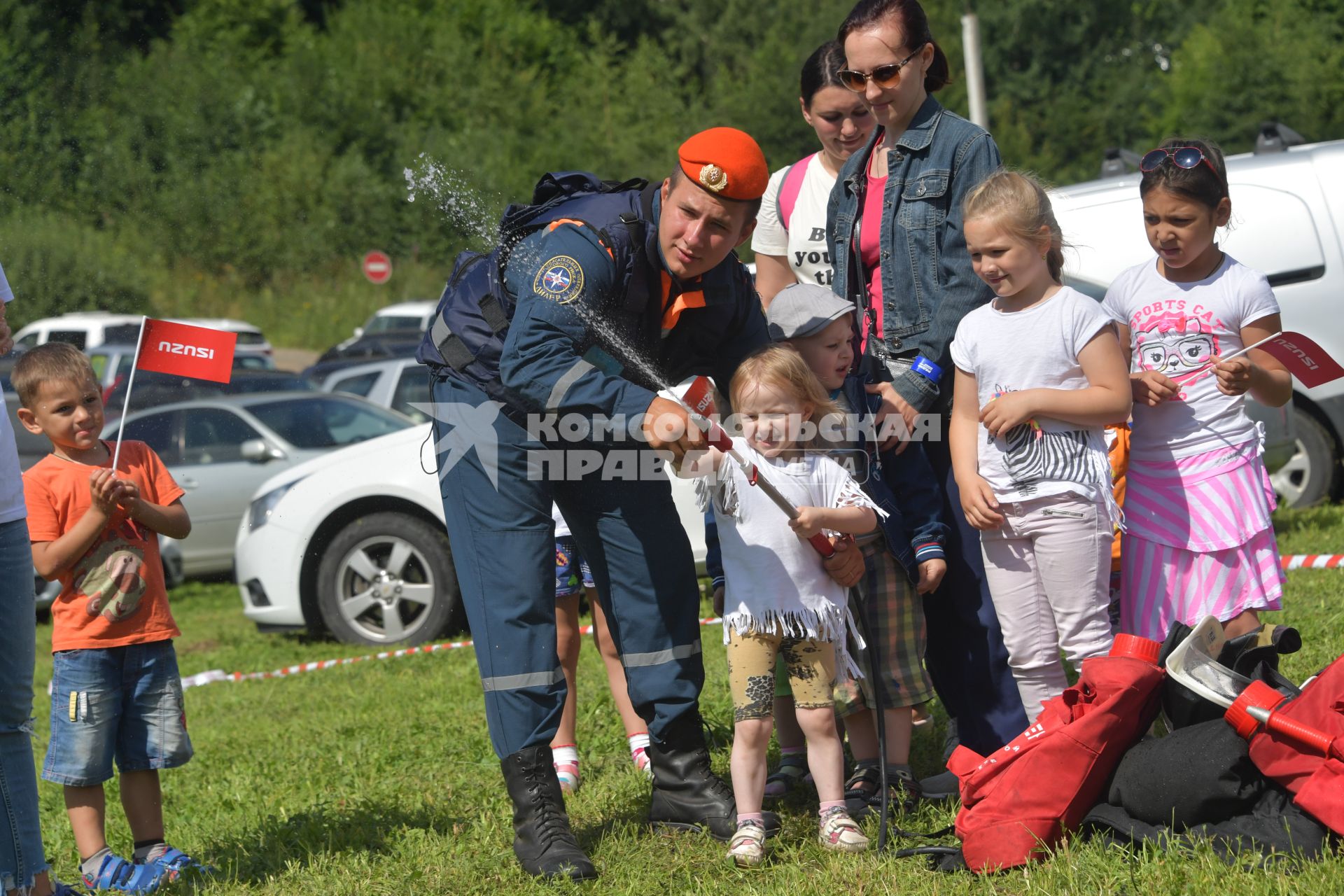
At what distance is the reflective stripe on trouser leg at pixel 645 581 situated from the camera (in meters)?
3.87

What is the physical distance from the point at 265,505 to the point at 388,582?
99cm

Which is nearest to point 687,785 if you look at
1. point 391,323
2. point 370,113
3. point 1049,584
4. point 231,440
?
point 1049,584

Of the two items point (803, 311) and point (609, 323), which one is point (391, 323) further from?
point (609, 323)

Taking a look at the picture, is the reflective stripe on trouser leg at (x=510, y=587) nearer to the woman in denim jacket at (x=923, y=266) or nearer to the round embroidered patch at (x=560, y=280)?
the round embroidered patch at (x=560, y=280)

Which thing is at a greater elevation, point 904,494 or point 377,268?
point 377,268

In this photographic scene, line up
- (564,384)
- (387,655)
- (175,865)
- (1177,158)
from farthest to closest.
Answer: (387,655), (175,865), (1177,158), (564,384)

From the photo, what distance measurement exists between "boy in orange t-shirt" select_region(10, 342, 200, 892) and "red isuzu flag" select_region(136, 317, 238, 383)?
30 centimetres

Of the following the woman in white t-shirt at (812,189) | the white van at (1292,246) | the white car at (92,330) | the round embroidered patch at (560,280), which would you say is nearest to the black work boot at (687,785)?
the round embroidered patch at (560,280)

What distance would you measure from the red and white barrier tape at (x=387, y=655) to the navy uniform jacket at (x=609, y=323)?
3.17m

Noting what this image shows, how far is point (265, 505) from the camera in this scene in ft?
26.9

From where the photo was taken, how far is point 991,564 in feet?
12.6

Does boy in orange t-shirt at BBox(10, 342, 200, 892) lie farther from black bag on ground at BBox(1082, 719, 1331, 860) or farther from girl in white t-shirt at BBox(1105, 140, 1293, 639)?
girl in white t-shirt at BBox(1105, 140, 1293, 639)

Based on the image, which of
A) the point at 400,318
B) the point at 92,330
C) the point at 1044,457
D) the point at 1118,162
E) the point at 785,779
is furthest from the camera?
the point at 400,318

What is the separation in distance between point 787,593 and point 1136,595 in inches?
41.6
